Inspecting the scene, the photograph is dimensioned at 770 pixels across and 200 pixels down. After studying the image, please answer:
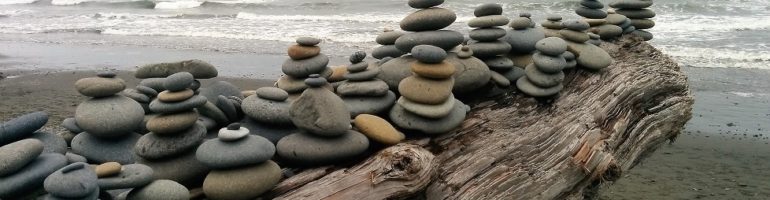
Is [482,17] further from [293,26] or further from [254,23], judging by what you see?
[254,23]

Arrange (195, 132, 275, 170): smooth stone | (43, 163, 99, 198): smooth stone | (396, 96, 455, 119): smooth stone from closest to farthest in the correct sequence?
(43, 163, 99, 198): smooth stone
(195, 132, 275, 170): smooth stone
(396, 96, 455, 119): smooth stone

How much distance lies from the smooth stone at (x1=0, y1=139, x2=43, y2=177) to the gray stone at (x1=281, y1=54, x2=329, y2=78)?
1.56 metres

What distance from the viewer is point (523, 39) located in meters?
5.04

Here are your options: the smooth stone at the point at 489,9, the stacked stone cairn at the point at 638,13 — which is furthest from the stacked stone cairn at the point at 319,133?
the stacked stone cairn at the point at 638,13

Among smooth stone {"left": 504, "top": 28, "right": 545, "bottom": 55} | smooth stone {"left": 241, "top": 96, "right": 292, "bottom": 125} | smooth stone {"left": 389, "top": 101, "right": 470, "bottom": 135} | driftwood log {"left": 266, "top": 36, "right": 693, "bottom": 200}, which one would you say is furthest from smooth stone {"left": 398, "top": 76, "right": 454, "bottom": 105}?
smooth stone {"left": 504, "top": 28, "right": 545, "bottom": 55}

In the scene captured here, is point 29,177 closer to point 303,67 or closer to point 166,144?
point 166,144

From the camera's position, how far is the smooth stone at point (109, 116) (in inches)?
141

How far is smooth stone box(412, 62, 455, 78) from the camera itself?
3.96 metres

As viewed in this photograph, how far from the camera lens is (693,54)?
14.0m

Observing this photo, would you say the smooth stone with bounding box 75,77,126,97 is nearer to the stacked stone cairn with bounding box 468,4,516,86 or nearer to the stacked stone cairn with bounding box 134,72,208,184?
the stacked stone cairn with bounding box 134,72,208,184

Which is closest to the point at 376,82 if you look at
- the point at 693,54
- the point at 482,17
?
the point at 482,17

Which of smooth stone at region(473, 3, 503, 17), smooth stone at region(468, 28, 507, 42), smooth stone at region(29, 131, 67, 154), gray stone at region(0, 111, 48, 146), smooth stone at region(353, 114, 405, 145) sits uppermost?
smooth stone at region(473, 3, 503, 17)

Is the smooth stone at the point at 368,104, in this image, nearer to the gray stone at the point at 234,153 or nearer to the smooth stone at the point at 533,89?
the gray stone at the point at 234,153

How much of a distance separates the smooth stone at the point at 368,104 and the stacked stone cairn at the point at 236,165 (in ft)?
3.00
